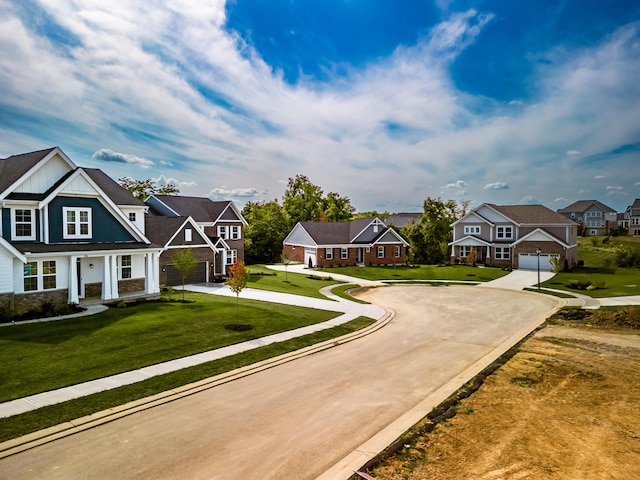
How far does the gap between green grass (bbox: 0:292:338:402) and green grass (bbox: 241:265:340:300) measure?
7644 millimetres

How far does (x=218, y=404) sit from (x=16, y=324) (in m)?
13.0

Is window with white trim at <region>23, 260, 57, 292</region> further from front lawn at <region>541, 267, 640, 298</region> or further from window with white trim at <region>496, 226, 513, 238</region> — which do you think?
window with white trim at <region>496, 226, 513, 238</region>

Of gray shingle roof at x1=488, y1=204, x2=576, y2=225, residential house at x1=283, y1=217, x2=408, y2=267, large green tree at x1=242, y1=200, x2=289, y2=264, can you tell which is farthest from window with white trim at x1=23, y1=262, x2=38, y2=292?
gray shingle roof at x1=488, y1=204, x2=576, y2=225

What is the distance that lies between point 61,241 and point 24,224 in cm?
186

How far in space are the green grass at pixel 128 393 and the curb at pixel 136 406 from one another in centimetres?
23

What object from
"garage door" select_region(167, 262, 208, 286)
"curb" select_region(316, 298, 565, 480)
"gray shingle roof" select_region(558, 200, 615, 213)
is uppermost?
"gray shingle roof" select_region(558, 200, 615, 213)

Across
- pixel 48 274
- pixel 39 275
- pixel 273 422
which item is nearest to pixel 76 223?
pixel 48 274

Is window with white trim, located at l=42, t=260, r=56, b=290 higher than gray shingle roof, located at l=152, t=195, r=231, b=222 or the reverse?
the reverse

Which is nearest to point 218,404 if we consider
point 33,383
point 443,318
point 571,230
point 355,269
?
point 33,383

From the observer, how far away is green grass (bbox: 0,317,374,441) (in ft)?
31.5

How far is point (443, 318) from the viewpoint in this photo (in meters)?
23.5

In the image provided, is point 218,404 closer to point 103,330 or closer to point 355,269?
point 103,330

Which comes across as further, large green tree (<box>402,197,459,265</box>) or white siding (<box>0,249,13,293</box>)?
large green tree (<box>402,197,459,265</box>)

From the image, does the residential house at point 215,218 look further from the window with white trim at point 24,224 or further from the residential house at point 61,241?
the window with white trim at point 24,224
